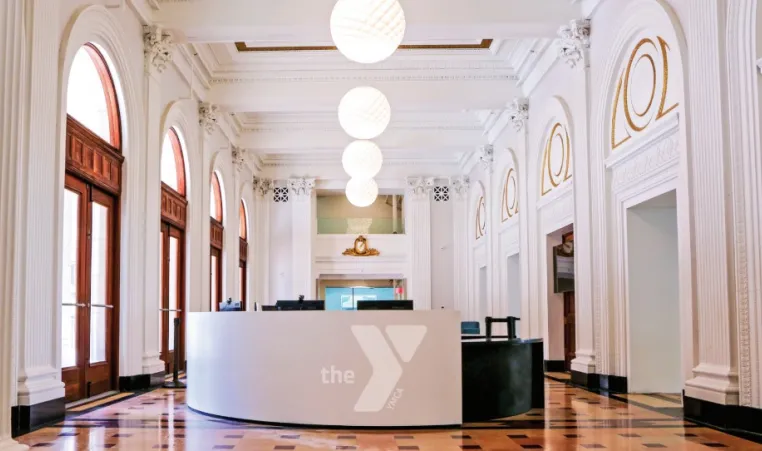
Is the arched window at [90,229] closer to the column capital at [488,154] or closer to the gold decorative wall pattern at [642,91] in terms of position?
the gold decorative wall pattern at [642,91]

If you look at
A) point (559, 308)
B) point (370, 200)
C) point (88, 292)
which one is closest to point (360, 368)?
point (88, 292)

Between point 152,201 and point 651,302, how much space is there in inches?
244

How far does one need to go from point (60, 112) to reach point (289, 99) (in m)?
6.90

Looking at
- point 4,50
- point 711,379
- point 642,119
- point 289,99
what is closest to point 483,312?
point 289,99

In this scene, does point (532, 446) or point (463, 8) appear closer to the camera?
point (532, 446)

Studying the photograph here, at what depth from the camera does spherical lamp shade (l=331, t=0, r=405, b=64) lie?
21.8 ft

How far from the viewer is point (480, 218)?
1944 centimetres

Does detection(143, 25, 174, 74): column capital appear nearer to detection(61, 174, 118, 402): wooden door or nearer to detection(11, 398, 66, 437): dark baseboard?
detection(61, 174, 118, 402): wooden door

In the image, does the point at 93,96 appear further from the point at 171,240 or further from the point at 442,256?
the point at 442,256

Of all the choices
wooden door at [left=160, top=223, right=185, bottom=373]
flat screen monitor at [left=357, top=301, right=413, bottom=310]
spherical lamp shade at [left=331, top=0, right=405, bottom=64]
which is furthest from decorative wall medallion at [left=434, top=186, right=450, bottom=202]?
→ spherical lamp shade at [left=331, top=0, right=405, bottom=64]

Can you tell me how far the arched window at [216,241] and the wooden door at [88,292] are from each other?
19.7ft

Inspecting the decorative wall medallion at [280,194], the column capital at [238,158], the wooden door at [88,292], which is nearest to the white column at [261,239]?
the decorative wall medallion at [280,194]

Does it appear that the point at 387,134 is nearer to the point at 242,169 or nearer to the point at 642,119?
the point at 242,169

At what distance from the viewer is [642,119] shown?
8422 mm
